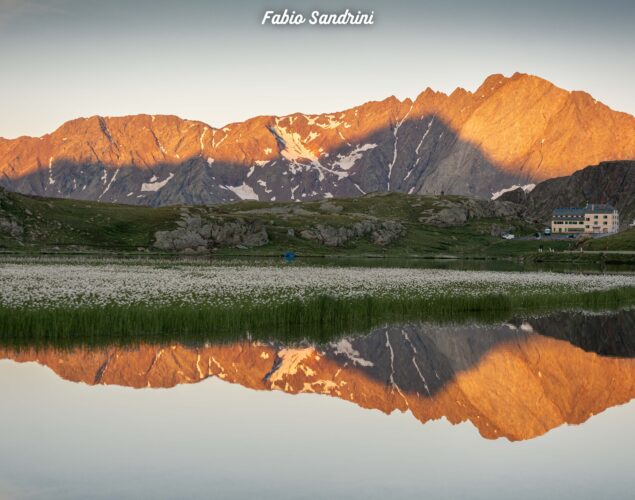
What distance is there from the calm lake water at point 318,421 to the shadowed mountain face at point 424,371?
151mm

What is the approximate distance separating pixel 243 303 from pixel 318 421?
25653 mm

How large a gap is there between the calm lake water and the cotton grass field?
11.1 feet

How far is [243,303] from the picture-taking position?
5341cm

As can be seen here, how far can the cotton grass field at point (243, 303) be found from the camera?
45250mm

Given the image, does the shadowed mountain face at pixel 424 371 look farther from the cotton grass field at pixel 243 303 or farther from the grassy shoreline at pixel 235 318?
the cotton grass field at pixel 243 303

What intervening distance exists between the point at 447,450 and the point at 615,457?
18.0 feet

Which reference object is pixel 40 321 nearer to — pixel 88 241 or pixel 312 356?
pixel 312 356

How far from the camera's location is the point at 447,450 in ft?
82.1

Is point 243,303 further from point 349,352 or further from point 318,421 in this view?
point 318,421

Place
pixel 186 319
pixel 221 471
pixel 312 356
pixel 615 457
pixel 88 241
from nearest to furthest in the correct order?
pixel 221 471 → pixel 615 457 → pixel 312 356 → pixel 186 319 → pixel 88 241

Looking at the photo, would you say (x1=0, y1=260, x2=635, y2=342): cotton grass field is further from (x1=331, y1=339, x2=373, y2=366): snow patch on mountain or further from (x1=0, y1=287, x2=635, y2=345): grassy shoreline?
(x1=331, y1=339, x2=373, y2=366): snow patch on mountain

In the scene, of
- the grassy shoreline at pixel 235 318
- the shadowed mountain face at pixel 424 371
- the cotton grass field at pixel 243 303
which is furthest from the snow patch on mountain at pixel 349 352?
the cotton grass field at pixel 243 303

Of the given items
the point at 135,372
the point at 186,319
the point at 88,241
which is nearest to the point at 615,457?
the point at 135,372

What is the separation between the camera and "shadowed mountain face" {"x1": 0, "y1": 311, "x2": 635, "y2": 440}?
3206 centimetres
